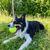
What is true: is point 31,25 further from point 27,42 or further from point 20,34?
point 27,42

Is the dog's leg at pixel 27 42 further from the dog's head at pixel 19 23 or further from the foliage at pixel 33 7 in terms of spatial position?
the foliage at pixel 33 7

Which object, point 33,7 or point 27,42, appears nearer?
point 27,42

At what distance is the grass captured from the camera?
2.00 meters

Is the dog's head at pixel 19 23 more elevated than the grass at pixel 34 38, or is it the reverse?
the dog's head at pixel 19 23

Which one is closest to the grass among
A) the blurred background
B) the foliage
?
the blurred background

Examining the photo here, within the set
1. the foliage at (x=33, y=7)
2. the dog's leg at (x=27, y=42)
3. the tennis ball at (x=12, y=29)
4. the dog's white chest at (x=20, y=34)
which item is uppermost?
the foliage at (x=33, y=7)

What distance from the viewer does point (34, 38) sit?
2.29 meters

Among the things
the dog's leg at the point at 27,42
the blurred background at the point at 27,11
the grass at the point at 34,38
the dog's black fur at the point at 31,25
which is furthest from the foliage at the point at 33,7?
the dog's leg at the point at 27,42

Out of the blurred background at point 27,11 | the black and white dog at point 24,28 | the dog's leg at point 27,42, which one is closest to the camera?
the dog's leg at point 27,42

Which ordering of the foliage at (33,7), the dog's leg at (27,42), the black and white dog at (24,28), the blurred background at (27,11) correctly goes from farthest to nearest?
1. the foliage at (33,7)
2. the blurred background at (27,11)
3. the black and white dog at (24,28)
4. the dog's leg at (27,42)

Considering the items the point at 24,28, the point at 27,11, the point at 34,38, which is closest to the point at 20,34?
the point at 24,28

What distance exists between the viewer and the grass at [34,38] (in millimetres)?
1998

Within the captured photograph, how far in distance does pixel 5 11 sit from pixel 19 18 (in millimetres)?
507

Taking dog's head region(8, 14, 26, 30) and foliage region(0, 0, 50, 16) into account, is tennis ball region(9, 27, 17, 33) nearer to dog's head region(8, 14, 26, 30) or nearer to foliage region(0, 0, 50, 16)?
dog's head region(8, 14, 26, 30)
